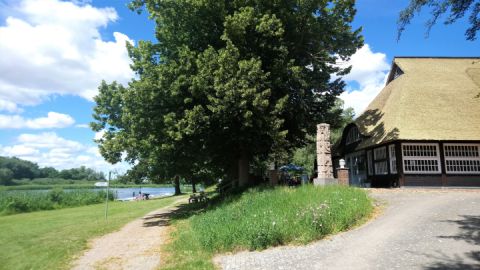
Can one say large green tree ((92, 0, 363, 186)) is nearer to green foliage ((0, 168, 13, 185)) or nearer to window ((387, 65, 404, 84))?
window ((387, 65, 404, 84))

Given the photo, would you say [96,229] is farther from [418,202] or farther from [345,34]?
[345,34]

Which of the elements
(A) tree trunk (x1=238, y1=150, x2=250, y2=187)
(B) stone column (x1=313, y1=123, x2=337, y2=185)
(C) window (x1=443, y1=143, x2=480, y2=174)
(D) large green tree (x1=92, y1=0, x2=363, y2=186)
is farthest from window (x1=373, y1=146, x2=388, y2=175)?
(A) tree trunk (x1=238, y1=150, x2=250, y2=187)

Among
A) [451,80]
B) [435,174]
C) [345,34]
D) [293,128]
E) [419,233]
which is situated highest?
[345,34]

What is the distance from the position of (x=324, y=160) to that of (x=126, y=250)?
428 inches

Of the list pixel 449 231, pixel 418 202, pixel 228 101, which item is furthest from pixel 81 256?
pixel 418 202

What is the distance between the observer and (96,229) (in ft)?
61.4

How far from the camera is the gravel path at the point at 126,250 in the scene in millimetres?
11117

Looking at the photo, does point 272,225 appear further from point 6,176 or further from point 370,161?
point 6,176

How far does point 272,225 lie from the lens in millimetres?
11086

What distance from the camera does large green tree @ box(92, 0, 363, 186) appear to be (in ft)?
57.6

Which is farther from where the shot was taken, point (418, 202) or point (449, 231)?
point (418, 202)

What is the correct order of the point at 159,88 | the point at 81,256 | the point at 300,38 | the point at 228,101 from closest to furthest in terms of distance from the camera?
the point at 81,256 < the point at 228,101 < the point at 159,88 < the point at 300,38

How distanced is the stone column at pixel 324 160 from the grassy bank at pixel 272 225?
5110mm

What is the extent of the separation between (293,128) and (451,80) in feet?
40.6
